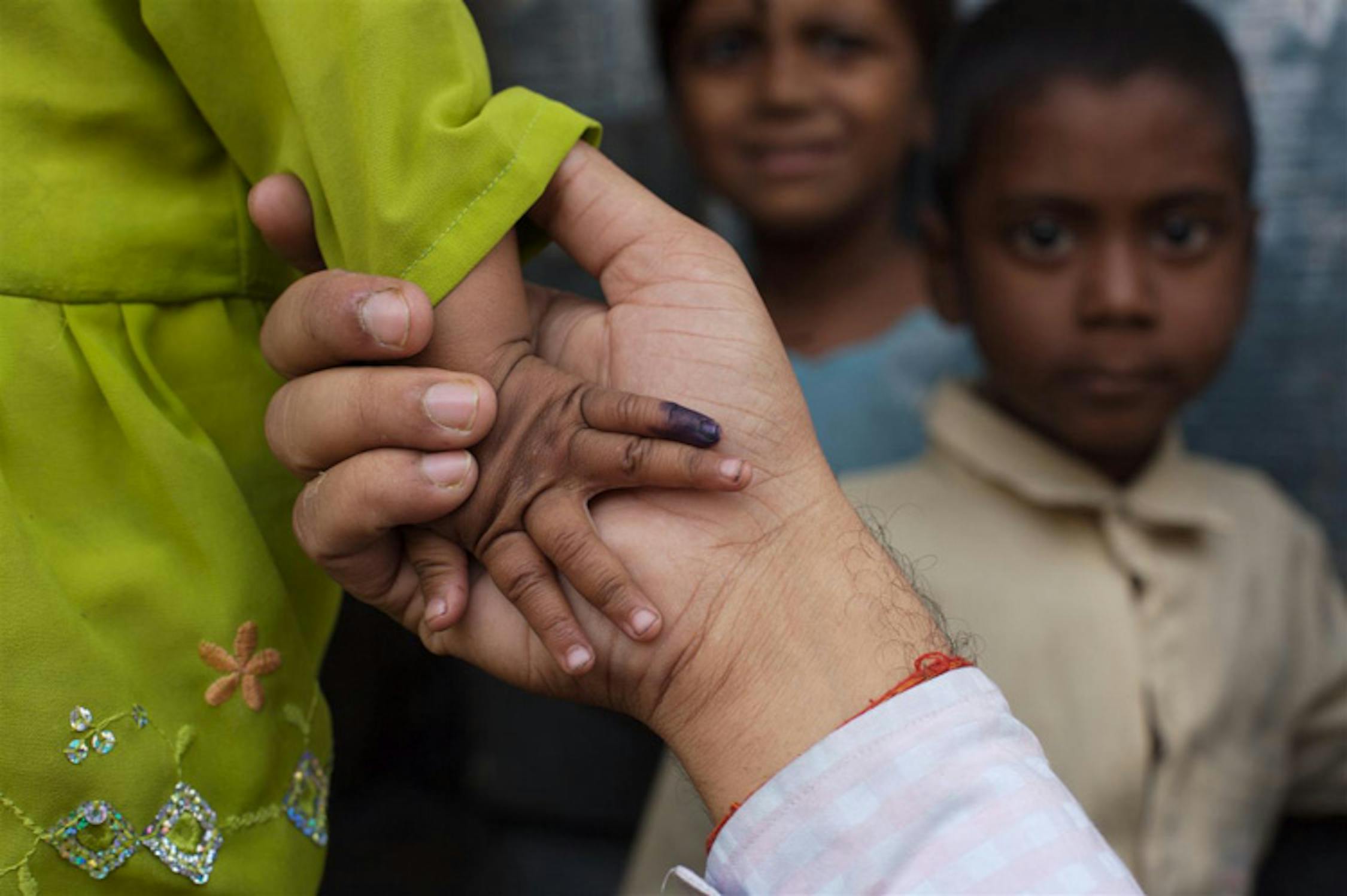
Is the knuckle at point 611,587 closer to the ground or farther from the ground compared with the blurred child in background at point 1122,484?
farther from the ground

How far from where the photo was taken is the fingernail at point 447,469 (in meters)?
0.87

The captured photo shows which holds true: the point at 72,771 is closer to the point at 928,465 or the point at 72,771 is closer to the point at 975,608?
the point at 975,608

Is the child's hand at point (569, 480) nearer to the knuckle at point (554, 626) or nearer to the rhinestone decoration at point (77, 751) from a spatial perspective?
the knuckle at point (554, 626)

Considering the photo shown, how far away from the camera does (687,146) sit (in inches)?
96.1

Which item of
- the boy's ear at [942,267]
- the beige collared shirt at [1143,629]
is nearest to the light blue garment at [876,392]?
the boy's ear at [942,267]

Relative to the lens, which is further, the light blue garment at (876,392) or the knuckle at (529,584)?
the light blue garment at (876,392)

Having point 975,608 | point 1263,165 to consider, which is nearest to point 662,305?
point 975,608

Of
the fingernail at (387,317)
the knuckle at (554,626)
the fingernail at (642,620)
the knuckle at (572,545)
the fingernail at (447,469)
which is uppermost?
the fingernail at (387,317)

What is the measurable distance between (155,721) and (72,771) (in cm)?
6

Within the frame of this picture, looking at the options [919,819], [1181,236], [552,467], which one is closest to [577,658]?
[552,467]

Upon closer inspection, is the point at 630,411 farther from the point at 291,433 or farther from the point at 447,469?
A: the point at 291,433

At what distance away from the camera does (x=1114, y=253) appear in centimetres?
179

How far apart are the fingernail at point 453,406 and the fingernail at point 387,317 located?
4 cm

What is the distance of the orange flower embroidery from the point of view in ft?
3.04
